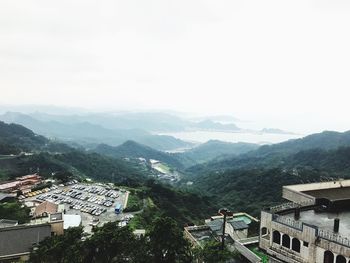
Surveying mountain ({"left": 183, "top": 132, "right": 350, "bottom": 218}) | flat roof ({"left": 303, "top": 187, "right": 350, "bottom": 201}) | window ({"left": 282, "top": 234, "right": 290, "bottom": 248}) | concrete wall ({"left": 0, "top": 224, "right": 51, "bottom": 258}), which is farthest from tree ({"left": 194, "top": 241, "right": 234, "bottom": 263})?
mountain ({"left": 183, "top": 132, "right": 350, "bottom": 218})

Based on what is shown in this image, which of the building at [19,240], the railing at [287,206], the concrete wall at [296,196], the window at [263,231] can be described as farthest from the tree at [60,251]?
the concrete wall at [296,196]

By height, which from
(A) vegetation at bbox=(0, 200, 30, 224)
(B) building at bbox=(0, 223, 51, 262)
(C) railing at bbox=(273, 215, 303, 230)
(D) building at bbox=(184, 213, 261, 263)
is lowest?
(A) vegetation at bbox=(0, 200, 30, 224)

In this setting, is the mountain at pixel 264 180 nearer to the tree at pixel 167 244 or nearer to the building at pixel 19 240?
the building at pixel 19 240

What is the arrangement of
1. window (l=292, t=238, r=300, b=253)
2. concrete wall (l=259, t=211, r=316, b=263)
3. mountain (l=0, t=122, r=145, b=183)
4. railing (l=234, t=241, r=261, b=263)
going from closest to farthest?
concrete wall (l=259, t=211, r=316, b=263) → window (l=292, t=238, r=300, b=253) → railing (l=234, t=241, r=261, b=263) → mountain (l=0, t=122, r=145, b=183)

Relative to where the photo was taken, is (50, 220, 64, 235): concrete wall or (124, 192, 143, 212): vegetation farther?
(124, 192, 143, 212): vegetation

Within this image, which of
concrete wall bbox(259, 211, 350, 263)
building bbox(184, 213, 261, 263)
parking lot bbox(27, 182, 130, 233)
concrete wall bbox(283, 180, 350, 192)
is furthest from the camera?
parking lot bbox(27, 182, 130, 233)

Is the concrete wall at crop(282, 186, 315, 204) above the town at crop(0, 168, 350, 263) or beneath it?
above

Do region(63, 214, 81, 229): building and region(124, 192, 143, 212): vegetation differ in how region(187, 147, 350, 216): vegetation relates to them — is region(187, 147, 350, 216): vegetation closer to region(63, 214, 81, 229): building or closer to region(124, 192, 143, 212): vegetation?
region(124, 192, 143, 212): vegetation

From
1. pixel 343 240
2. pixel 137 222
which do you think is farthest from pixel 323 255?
pixel 137 222

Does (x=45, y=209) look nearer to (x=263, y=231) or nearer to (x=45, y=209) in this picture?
(x=45, y=209)

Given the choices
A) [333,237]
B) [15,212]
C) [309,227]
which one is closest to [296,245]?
[309,227]
